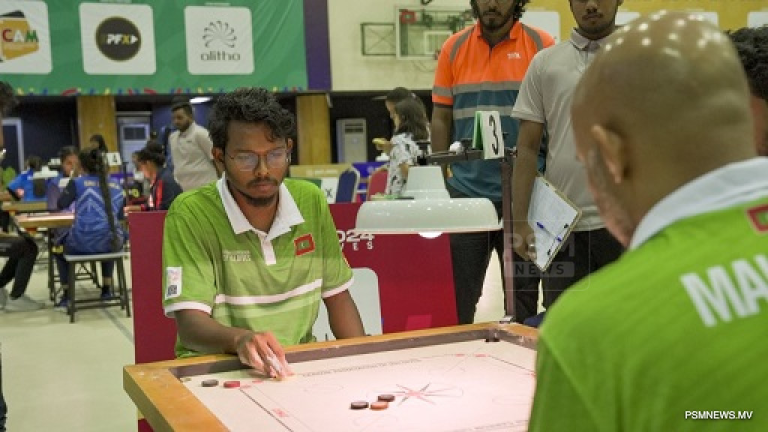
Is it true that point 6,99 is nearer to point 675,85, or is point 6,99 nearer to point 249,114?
point 249,114

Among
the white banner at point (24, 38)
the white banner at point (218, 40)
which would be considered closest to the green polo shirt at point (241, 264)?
the white banner at point (24, 38)

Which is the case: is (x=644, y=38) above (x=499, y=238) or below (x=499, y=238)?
above

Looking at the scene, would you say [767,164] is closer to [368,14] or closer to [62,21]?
[62,21]

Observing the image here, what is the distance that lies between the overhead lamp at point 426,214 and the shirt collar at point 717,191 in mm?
885

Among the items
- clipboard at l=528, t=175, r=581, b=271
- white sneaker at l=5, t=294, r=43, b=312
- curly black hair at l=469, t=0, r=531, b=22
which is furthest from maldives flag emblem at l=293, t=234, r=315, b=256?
white sneaker at l=5, t=294, r=43, b=312

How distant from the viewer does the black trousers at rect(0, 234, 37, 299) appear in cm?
354

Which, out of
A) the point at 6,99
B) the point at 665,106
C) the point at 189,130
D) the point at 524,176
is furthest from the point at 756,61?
the point at 189,130

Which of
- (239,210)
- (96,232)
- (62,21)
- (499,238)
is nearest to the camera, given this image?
(239,210)

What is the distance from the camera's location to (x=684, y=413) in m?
0.65

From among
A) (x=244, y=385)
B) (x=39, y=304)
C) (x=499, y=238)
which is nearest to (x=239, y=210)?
(x=244, y=385)

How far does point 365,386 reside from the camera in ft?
5.69

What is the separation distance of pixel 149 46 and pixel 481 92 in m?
10.6

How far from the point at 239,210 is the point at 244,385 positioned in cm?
63

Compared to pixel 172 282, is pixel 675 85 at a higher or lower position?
higher
